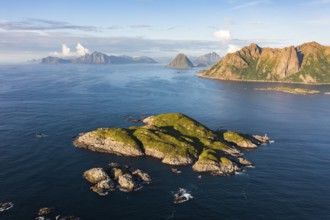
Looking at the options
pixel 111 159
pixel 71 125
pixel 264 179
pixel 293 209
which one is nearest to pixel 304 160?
pixel 264 179

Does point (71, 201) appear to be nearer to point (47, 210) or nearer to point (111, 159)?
point (47, 210)

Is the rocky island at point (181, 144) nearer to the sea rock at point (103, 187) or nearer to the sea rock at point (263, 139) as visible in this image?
the sea rock at point (263, 139)

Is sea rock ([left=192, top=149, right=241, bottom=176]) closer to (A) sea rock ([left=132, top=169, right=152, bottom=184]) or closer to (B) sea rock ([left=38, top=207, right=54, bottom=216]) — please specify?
(A) sea rock ([left=132, top=169, right=152, bottom=184])

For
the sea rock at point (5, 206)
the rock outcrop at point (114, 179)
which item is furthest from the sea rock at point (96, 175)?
the sea rock at point (5, 206)

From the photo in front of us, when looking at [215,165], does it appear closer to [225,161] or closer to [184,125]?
[225,161]

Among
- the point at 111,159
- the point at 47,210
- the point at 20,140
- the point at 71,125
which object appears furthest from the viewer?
the point at 71,125

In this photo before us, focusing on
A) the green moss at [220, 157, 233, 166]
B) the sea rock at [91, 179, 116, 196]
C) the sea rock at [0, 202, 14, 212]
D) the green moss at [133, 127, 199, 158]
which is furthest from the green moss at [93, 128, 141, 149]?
the sea rock at [0, 202, 14, 212]
